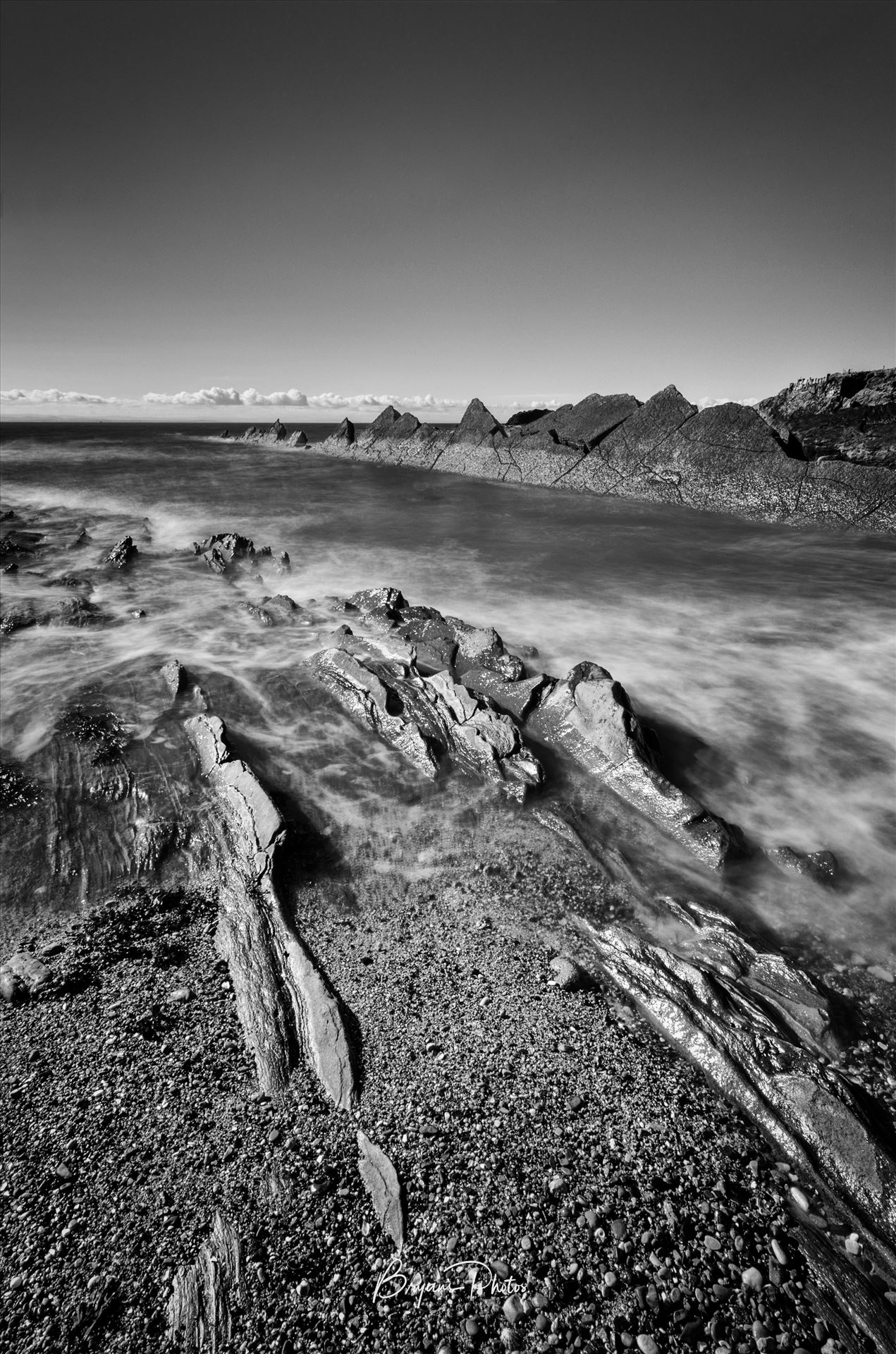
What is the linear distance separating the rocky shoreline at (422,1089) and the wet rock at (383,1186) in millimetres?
14

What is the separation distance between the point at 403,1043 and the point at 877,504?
23860mm

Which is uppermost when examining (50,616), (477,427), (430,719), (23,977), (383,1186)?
(477,427)

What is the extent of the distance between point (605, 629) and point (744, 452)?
577 inches

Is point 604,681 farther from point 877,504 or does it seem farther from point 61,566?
point 877,504

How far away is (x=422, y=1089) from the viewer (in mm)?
3340

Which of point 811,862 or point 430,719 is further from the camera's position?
point 430,719

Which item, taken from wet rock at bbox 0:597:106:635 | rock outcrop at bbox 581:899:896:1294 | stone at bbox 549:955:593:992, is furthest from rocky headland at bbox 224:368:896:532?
wet rock at bbox 0:597:106:635

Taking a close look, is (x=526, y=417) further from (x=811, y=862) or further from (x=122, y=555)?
(x=811, y=862)

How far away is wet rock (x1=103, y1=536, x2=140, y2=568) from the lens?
49.3 ft

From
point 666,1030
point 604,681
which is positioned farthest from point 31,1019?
point 604,681

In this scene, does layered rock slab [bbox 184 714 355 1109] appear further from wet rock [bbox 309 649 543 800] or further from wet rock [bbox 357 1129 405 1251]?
wet rock [bbox 309 649 543 800]

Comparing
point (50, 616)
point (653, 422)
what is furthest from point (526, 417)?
point (50, 616)

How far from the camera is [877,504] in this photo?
19578 mm

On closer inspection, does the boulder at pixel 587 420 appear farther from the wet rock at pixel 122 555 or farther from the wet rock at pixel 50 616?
the wet rock at pixel 50 616
